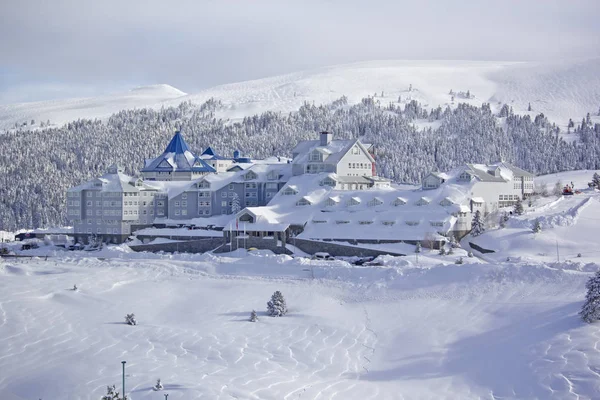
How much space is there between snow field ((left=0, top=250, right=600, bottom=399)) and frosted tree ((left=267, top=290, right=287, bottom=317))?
0.55m

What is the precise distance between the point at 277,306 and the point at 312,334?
4.56 metres

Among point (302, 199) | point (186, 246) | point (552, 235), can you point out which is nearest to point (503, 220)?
point (552, 235)

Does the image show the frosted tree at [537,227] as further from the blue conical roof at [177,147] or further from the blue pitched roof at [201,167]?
the blue conical roof at [177,147]

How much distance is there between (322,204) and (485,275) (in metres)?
27.5

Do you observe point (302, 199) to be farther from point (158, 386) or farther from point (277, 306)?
point (158, 386)

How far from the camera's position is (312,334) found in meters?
43.1

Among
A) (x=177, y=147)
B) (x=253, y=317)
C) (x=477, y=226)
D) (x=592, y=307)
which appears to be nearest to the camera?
(x=592, y=307)

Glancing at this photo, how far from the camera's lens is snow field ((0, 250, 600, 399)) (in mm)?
33875

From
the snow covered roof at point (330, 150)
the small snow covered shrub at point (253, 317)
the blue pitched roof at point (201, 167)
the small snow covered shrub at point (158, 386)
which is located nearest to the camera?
the small snow covered shrub at point (158, 386)

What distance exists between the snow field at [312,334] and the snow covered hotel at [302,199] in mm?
10558

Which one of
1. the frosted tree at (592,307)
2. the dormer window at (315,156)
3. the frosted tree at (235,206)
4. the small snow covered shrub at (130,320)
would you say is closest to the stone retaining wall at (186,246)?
the frosted tree at (235,206)

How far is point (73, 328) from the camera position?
44156 mm

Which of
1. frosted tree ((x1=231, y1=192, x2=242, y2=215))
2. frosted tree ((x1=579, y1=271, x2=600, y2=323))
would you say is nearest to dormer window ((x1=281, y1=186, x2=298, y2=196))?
frosted tree ((x1=231, y1=192, x2=242, y2=215))

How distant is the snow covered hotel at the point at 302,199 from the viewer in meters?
69.2
